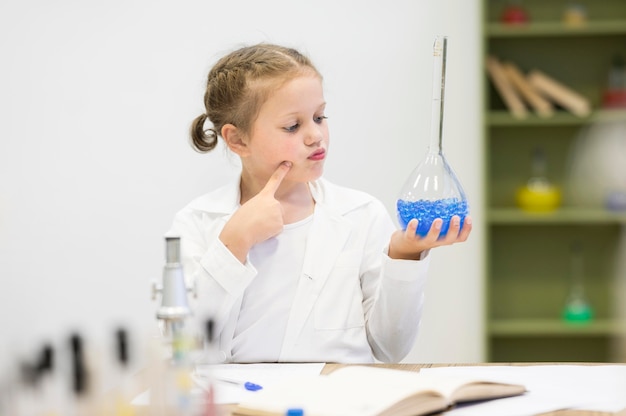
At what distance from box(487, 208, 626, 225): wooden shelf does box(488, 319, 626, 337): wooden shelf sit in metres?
0.39

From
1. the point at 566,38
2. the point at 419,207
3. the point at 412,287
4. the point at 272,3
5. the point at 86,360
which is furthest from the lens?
the point at 566,38

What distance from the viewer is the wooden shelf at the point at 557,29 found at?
11.7 ft

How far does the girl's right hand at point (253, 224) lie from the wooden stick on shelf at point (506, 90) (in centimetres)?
207

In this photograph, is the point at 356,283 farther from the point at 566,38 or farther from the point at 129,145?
the point at 566,38

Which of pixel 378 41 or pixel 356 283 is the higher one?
pixel 378 41

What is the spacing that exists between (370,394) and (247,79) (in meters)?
0.86

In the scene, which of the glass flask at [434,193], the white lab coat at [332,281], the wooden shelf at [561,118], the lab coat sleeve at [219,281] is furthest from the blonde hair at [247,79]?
the wooden shelf at [561,118]

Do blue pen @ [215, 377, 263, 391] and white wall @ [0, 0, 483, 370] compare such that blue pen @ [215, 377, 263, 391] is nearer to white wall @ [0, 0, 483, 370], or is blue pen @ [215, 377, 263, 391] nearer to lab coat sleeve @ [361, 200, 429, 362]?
lab coat sleeve @ [361, 200, 429, 362]

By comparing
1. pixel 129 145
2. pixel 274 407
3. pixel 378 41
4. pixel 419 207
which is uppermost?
pixel 378 41

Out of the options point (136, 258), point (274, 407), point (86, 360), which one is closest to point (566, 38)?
point (136, 258)

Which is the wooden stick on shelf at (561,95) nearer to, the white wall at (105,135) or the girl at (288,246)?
the white wall at (105,135)

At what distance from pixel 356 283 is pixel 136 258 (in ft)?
3.93

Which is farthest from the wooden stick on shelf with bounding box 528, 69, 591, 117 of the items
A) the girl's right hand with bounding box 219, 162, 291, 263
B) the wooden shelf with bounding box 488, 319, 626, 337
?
the girl's right hand with bounding box 219, 162, 291, 263

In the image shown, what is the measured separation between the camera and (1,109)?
2.84 meters
